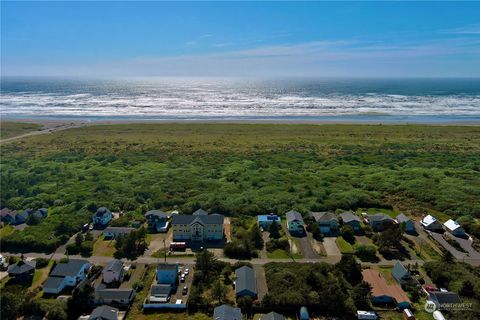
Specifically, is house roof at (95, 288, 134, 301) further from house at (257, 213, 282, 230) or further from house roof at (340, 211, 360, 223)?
house roof at (340, 211, 360, 223)

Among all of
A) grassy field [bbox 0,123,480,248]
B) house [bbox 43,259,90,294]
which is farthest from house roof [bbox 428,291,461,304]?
house [bbox 43,259,90,294]

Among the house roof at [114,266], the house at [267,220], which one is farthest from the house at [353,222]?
the house roof at [114,266]

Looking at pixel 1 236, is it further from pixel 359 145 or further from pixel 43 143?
pixel 359 145

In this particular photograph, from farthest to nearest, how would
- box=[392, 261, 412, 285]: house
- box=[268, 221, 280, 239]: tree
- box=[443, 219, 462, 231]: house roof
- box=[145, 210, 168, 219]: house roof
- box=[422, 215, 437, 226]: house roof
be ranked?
box=[145, 210, 168, 219]: house roof < box=[422, 215, 437, 226]: house roof < box=[443, 219, 462, 231]: house roof < box=[268, 221, 280, 239]: tree < box=[392, 261, 412, 285]: house

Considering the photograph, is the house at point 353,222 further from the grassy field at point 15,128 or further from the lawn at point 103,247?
the grassy field at point 15,128

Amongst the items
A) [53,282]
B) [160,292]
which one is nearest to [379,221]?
[160,292]

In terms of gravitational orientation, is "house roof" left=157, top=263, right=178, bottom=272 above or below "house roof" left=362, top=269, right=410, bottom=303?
above

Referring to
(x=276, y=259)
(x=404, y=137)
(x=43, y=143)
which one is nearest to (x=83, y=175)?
(x=43, y=143)
